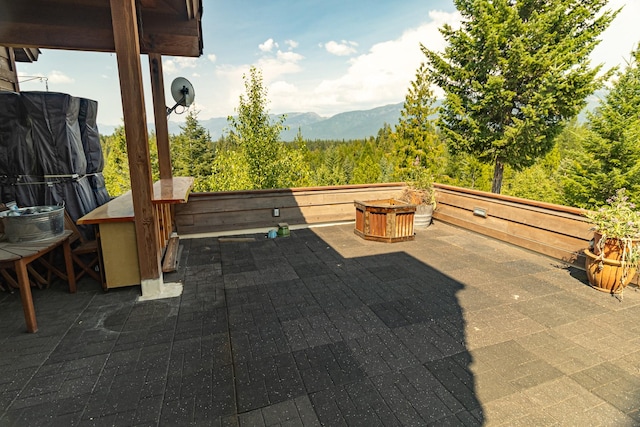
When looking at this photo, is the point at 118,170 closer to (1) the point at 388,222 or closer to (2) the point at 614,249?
(1) the point at 388,222

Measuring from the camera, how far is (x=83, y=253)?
3.48 metres

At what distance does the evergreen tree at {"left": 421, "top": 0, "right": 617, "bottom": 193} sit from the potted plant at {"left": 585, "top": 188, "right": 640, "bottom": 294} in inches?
274

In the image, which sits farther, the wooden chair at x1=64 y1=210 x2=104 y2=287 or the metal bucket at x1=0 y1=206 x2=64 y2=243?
the wooden chair at x1=64 y1=210 x2=104 y2=287

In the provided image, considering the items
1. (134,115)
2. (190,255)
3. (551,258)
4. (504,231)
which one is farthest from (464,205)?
(134,115)

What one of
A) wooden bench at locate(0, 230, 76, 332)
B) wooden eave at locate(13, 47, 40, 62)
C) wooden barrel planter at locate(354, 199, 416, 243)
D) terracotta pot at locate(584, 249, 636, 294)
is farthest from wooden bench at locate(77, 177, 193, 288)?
terracotta pot at locate(584, 249, 636, 294)

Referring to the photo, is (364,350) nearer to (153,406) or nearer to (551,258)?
(153,406)

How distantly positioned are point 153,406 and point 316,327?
130 cm

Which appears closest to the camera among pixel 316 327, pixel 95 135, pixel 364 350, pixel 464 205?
pixel 364 350

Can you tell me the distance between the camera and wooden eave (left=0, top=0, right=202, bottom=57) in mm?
3852

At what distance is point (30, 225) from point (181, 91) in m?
3.12

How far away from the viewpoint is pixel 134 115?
2.97m

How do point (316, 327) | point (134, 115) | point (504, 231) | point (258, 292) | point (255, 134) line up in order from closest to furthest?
1. point (316, 327)
2. point (134, 115)
3. point (258, 292)
4. point (504, 231)
5. point (255, 134)

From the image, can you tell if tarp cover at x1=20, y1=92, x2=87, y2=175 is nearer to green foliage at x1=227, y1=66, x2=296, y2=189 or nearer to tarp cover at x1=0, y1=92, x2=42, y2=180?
tarp cover at x1=0, y1=92, x2=42, y2=180

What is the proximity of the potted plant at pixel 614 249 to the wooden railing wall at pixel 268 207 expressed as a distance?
368 cm
